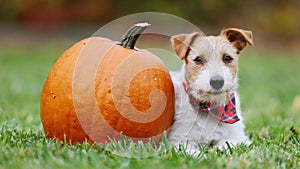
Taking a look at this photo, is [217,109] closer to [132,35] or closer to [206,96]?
[206,96]

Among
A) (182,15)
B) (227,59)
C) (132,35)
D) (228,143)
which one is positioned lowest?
(228,143)

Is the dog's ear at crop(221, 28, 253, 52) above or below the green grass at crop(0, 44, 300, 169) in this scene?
above

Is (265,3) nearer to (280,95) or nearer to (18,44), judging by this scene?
(18,44)

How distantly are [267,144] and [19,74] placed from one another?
604 cm

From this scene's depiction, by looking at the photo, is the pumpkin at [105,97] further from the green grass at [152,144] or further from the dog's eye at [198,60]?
the dog's eye at [198,60]

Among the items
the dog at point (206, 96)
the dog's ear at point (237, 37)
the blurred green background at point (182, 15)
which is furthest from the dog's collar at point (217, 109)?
the blurred green background at point (182, 15)

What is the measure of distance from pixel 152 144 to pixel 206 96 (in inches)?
21.8

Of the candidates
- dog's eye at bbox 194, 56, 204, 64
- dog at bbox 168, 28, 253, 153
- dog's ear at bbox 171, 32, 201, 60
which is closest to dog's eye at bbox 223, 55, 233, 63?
dog at bbox 168, 28, 253, 153

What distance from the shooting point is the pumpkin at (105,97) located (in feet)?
11.3

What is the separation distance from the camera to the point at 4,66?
32.6 feet

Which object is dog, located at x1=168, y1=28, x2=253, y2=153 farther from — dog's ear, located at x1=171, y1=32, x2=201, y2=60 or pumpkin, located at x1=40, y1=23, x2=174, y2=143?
pumpkin, located at x1=40, y1=23, x2=174, y2=143

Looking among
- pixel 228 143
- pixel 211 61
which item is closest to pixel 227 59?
pixel 211 61

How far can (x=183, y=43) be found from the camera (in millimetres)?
3855

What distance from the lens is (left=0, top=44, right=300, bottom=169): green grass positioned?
2.98 meters
